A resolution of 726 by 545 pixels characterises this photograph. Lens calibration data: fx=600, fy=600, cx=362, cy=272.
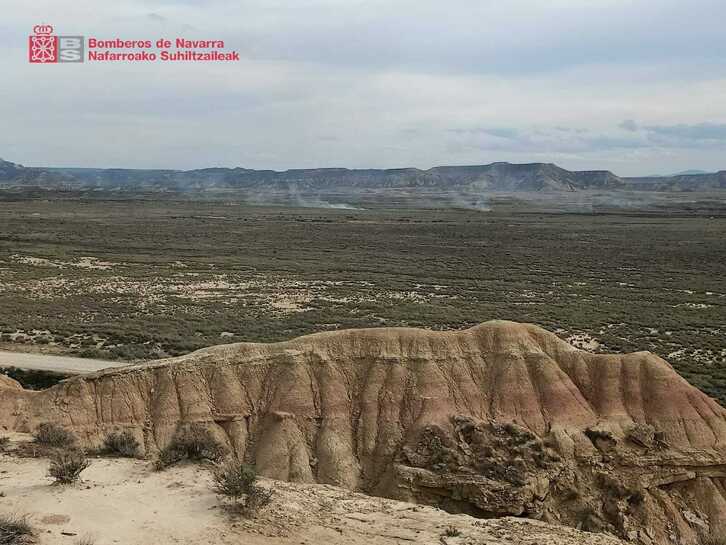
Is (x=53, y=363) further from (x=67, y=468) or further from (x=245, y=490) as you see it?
(x=245, y=490)

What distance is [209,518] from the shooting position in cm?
1423

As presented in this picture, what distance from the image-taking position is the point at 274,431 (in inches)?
832

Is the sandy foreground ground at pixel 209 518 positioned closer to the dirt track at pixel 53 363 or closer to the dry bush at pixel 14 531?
the dry bush at pixel 14 531

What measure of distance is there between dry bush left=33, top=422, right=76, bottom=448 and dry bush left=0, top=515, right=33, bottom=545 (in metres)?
6.04

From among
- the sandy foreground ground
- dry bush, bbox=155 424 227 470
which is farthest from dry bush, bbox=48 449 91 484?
dry bush, bbox=155 424 227 470

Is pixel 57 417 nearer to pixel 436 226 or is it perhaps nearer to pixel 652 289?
pixel 652 289

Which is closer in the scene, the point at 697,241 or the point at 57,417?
the point at 57,417

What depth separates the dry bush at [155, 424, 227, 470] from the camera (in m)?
17.2

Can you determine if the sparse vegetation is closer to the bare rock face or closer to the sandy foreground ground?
the bare rock face

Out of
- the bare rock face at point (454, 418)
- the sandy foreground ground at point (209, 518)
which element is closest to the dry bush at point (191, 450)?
the sandy foreground ground at point (209, 518)

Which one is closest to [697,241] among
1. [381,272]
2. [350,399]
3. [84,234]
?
[381,272]

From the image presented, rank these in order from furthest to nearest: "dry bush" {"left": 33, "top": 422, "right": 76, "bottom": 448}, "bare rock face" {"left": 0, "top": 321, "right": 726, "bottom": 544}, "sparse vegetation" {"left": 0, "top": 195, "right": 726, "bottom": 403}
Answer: "sparse vegetation" {"left": 0, "top": 195, "right": 726, "bottom": 403}
"bare rock face" {"left": 0, "top": 321, "right": 726, "bottom": 544}
"dry bush" {"left": 33, "top": 422, "right": 76, "bottom": 448}

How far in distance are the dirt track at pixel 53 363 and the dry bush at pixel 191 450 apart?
16.0 meters

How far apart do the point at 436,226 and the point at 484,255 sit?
4238 centimetres
